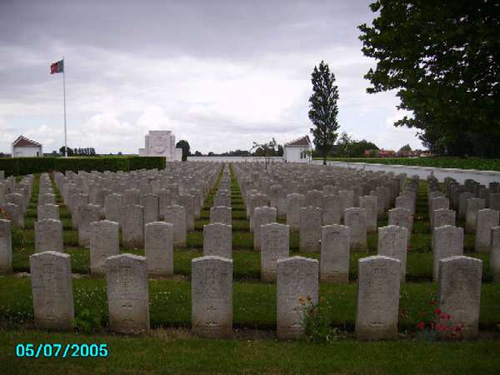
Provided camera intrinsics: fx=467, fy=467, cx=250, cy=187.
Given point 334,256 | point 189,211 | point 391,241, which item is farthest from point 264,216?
point 189,211

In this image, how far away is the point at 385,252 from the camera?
8195mm

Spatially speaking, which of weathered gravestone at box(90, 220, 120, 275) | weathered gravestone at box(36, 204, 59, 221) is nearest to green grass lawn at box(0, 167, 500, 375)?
weathered gravestone at box(90, 220, 120, 275)

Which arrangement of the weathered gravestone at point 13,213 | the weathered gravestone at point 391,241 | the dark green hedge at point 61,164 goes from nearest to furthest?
1. the weathered gravestone at point 391,241
2. the weathered gravestone at point 13,213
3. the dark green hedge at point 61,164

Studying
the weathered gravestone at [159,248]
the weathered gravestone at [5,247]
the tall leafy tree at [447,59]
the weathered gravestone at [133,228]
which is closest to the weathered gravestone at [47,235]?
the weathered gravestone at [5,247]

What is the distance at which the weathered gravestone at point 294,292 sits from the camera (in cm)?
605

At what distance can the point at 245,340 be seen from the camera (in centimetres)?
607

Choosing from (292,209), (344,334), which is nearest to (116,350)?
(344,334)

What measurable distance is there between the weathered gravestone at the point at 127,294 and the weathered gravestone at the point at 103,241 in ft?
8.10

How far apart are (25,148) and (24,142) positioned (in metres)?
1.92

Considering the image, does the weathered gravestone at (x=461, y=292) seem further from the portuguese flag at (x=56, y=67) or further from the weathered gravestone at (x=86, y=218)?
the portuguese flag at (x=56, y=67)

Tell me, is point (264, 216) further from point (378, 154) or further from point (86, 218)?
point (378, 154)

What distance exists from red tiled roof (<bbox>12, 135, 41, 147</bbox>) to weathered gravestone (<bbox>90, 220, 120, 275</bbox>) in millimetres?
60966

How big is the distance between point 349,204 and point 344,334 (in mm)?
9205

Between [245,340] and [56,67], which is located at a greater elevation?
[56,67]
